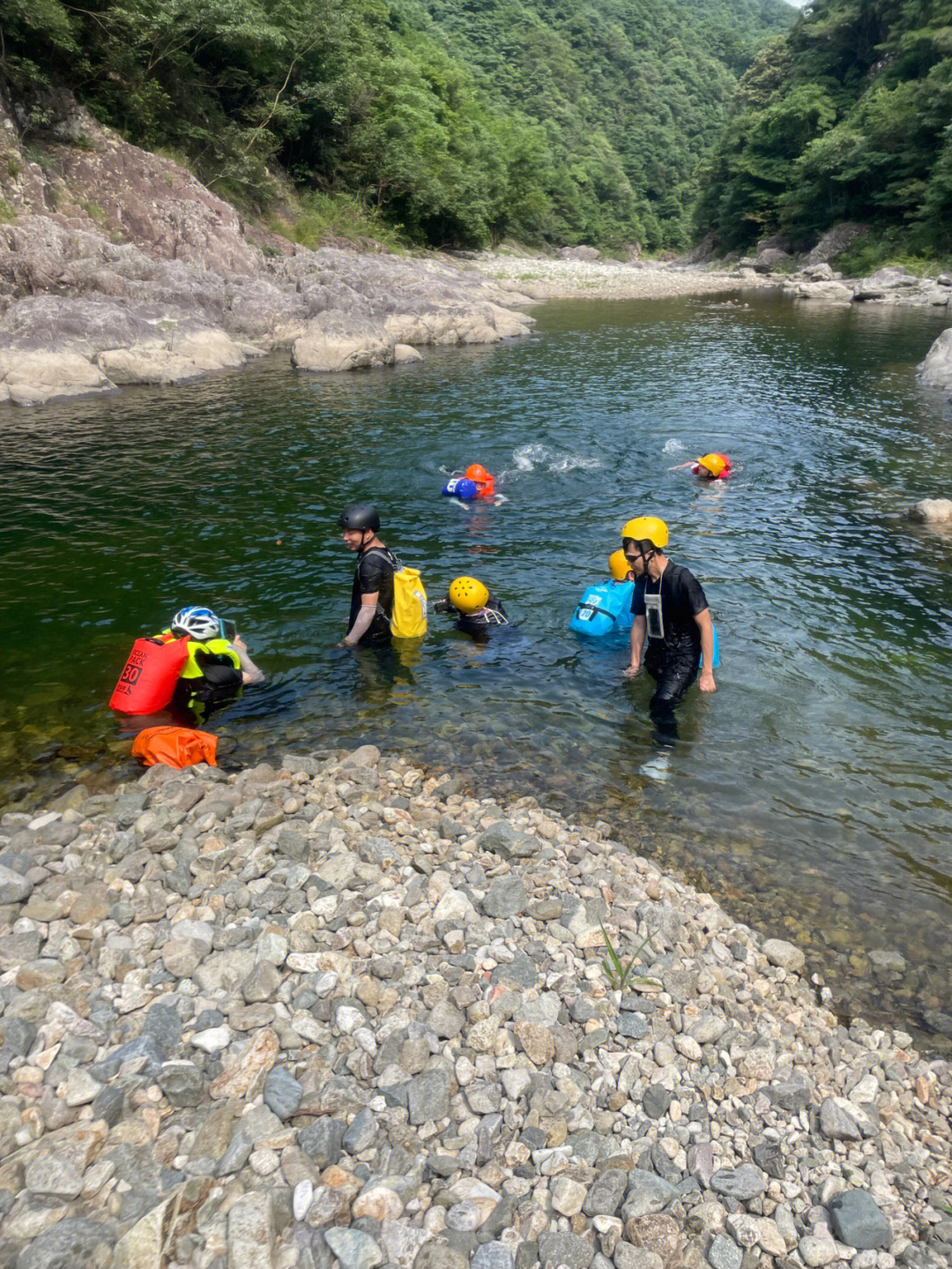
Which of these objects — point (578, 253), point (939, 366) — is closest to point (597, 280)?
point (578, 253)

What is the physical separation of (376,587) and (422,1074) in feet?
20.3

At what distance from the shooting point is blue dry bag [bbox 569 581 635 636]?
10141mm

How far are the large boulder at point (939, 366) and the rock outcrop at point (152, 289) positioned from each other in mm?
18479

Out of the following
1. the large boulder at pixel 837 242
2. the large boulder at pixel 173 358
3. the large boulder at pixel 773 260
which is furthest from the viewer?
the large boulder at pixel 773 260

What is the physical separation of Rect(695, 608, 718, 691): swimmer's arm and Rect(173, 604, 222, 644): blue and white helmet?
17.6 feet

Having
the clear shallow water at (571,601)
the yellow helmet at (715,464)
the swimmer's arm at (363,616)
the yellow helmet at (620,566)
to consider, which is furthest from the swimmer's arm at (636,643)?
the yellow helmet at (715,464)

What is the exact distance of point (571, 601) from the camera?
38.4 ft

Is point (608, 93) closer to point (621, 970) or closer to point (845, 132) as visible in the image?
point (845, 132)

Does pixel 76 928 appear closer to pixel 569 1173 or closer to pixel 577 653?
pixel 569 1173

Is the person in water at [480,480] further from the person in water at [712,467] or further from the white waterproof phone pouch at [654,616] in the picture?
the white waterproof phone pouch at [654,616]

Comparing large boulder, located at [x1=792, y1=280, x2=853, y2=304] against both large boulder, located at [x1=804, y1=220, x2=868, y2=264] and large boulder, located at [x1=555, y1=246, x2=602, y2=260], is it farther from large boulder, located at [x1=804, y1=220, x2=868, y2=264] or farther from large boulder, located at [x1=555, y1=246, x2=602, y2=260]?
large boulder, located at [x1=555, y1=246, x2=602, y2=260]

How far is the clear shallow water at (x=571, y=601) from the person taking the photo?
6.84 meters

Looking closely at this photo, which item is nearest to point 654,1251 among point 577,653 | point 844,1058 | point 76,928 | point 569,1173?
point 569,1173

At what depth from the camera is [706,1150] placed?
3.90 metres
